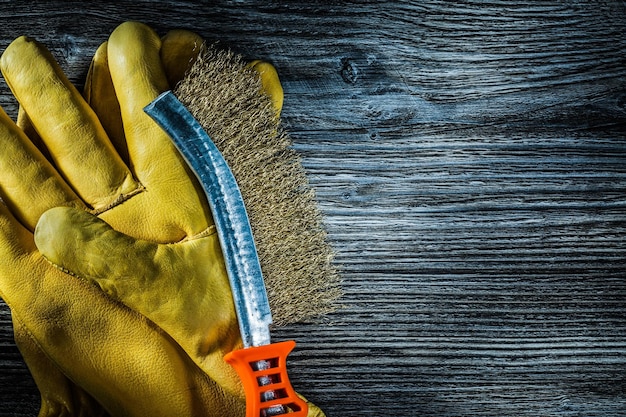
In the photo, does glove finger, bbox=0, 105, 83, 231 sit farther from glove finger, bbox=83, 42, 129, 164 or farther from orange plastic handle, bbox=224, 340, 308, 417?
orange plastic handle, bbox=224, 340, 308, 417

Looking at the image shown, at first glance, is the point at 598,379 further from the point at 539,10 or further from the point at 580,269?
the point at 539,10

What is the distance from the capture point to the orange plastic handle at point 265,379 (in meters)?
0.74

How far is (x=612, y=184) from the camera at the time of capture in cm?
98

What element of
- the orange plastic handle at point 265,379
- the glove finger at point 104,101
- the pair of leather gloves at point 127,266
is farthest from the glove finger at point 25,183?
the orange plastic handle at point 265,379

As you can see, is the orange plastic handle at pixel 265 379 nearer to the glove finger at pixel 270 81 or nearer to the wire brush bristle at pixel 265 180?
the wire brush bristle at pixel 265 180

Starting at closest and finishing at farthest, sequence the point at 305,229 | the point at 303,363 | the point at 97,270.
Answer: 1. the point at 97,270
2. the point at 305,229
3. the point at 303,363

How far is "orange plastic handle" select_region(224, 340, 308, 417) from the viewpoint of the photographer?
2.43 feet

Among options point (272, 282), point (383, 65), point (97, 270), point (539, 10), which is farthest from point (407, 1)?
point (97, 270)

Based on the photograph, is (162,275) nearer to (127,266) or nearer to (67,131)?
(127,266)

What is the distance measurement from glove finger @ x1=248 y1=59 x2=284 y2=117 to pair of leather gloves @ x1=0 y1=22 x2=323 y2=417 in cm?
13

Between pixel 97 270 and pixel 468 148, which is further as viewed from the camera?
pixel 468 148

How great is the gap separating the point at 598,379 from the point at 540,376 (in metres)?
0.10

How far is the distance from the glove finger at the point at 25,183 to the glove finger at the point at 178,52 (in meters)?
0.20

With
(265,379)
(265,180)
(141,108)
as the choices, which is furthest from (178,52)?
(265,379)
